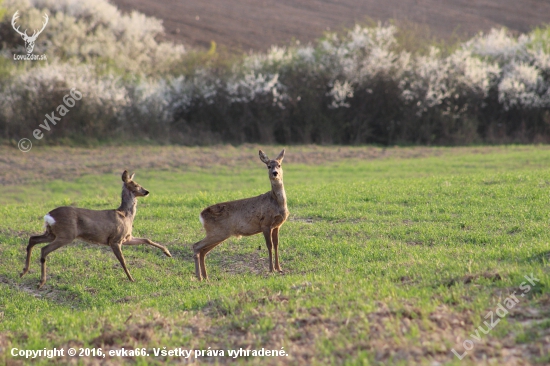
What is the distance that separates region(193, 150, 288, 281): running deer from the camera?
9.23m

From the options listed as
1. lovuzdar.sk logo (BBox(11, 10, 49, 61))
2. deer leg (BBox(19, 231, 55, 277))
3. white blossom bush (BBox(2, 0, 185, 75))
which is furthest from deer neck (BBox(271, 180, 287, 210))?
white blossom bush (BBox(2, 0, 185, 75))

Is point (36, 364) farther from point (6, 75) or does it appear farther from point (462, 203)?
point (6, 75)

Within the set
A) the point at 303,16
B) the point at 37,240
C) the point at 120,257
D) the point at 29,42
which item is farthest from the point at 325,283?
the point at 303,16

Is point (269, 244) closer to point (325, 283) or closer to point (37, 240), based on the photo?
point (325, 283)

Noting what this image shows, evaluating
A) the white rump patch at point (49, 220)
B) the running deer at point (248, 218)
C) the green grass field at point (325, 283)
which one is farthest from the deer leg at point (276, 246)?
the white rump patch at point (49, 220)

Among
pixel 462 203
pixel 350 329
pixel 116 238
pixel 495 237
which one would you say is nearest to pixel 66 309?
pixel 116 238

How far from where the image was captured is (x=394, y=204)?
1316 cm

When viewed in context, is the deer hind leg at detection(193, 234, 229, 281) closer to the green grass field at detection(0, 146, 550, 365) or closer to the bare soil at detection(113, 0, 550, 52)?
the green grass field at detection(0, 146, 550, 365)

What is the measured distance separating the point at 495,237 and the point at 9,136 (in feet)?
78.6
